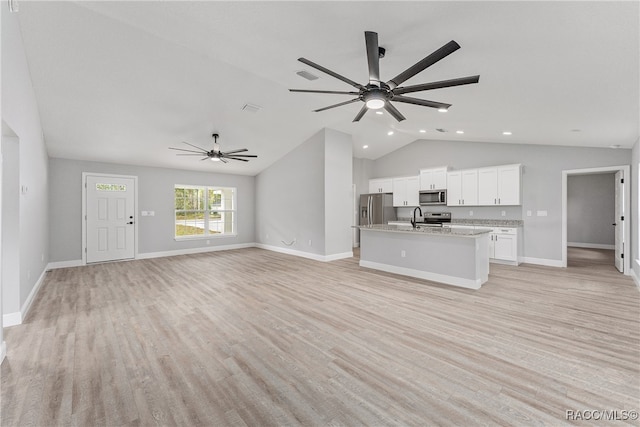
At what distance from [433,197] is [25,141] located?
7.92 metres

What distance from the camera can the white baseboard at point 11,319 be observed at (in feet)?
10.00

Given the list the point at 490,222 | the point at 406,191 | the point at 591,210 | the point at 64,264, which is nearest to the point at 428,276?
the point at 490,222

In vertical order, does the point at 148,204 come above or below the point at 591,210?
above

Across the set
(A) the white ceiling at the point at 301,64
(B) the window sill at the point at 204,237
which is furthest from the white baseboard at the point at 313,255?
(A) the white ceiling at the point at 301,64

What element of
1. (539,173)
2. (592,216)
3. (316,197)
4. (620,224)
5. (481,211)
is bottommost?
(620,224)

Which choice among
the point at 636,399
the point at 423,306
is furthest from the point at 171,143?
the point at 636,399

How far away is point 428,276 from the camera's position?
16.1 feet

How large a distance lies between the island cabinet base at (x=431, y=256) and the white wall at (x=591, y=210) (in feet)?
20.9

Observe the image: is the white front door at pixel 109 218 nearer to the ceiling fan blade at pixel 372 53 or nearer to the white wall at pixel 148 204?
the white wall at pixel 148 204

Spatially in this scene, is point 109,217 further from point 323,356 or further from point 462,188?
point 462,188

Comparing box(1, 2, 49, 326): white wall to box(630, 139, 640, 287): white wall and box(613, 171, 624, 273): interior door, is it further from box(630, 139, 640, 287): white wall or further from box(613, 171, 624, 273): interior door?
box(613, 171, 624, 273): interior door

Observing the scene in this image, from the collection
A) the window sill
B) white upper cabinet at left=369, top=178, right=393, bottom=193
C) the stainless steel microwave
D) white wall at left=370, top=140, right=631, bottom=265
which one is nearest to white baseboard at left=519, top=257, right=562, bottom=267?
white wall at left=370, top=140, right=631, bottom=265

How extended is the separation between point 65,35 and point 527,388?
17.9ft

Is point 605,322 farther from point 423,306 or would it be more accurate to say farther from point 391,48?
point 391,48
